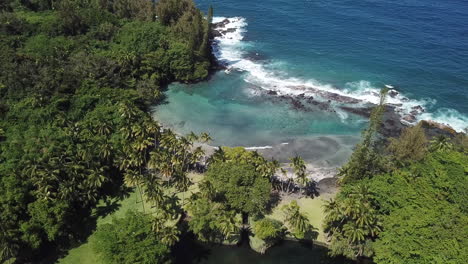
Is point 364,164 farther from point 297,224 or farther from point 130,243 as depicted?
point 130,243

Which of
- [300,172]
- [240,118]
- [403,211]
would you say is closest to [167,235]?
[300,172]

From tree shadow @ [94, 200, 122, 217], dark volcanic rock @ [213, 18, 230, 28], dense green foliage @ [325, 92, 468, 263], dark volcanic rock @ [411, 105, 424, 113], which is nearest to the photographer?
dense green foliage @ [325, 92, 468, 263]

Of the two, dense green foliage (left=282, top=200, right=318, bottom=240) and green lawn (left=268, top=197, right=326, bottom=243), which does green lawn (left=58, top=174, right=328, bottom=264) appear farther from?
dense green foliage (left=282, top=200, right=318, bottom=240)

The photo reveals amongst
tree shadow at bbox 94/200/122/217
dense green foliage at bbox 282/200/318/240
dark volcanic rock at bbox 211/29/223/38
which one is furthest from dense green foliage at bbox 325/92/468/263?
dark volcanic rock at bbox 211/29/223/38

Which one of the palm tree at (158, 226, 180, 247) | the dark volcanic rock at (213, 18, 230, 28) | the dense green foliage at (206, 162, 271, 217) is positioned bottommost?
the palm tree at (158, 226, 180, 247)

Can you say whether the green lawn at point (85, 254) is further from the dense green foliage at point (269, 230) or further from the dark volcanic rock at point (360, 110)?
the dark volcanic rock at point (360, 110)

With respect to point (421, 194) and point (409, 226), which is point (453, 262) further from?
point (421, 194)
